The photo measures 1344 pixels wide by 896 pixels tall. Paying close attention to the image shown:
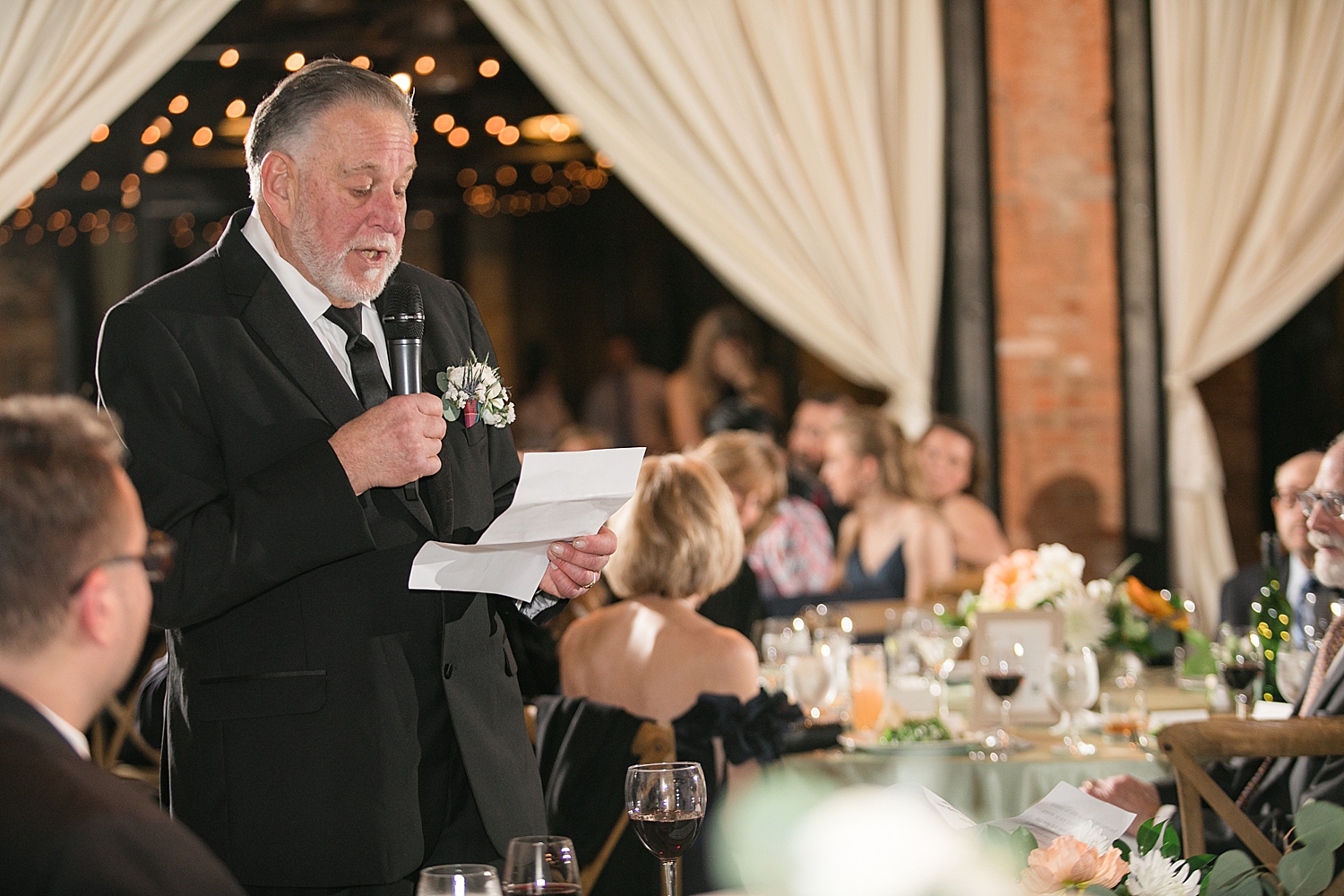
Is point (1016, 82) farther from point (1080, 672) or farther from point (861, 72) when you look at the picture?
point (1080, 672)

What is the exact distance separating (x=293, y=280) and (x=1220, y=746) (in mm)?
1659

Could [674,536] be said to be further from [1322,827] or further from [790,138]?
[790,138]

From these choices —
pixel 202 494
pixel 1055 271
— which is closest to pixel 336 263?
pixel 202 494

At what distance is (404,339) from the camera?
6.21 feet

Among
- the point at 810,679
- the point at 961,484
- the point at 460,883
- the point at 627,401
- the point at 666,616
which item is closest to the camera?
the point at 460,883

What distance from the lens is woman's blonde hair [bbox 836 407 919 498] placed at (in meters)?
5.48

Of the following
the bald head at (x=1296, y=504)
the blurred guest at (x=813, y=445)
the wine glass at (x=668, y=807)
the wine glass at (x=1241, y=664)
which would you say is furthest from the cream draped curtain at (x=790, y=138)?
the wine glass at (x=668, y=807)

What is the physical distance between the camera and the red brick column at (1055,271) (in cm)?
629

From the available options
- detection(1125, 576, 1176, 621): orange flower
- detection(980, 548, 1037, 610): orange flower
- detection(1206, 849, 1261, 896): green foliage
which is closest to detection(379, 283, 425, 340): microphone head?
detection(1206, 849, 1261, 896): green foliage

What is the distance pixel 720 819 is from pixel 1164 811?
2.85ft

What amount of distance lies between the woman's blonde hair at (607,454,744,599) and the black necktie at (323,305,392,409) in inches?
45.6

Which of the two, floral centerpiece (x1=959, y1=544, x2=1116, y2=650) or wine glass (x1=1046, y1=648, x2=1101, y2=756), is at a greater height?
floral centerpiece (x1=959, y1=544, x2=1116, y2=650)

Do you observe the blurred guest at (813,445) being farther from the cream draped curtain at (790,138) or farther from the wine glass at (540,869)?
the wine glass at (540,869)

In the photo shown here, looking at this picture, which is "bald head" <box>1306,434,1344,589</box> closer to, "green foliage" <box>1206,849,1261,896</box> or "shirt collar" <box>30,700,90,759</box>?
"green foliage" <box>1206,849,1261,896</box>
